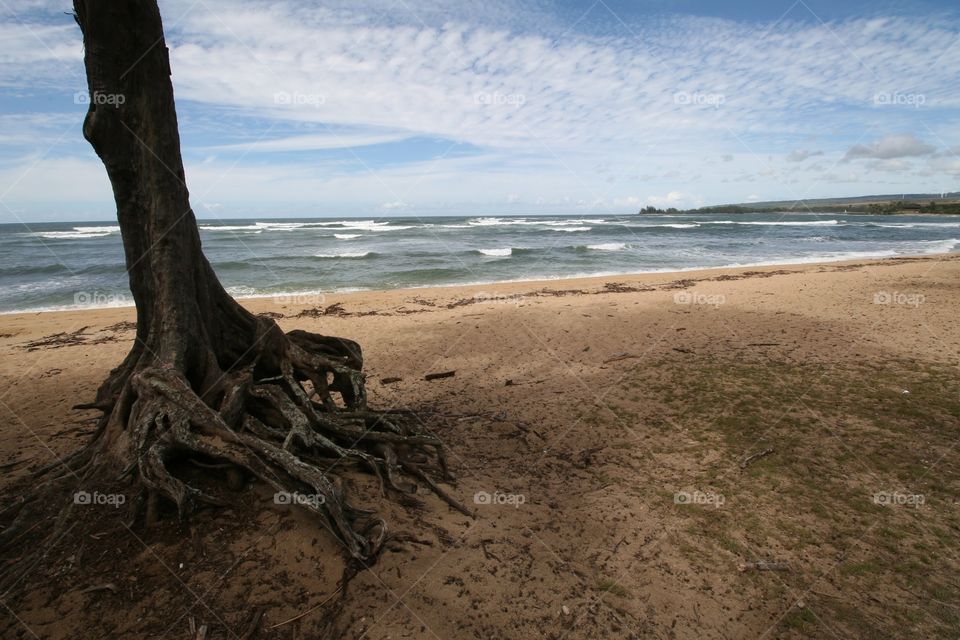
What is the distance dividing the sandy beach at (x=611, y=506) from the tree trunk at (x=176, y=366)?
272mm

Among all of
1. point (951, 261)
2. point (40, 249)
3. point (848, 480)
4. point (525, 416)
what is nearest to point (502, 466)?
point (525, 416)

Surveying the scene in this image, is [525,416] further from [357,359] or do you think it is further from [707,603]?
[707,603]

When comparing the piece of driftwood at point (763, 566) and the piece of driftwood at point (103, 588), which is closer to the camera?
the piece of driftwood at point (103, 588)

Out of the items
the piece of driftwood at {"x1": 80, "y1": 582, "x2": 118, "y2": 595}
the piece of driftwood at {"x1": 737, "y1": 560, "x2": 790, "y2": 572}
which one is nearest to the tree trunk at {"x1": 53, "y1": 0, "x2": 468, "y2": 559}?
the piece of driftwood at {"x1": 80, "y1": 582, "x2": 118, "y2": 595}

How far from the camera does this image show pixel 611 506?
4711 mm

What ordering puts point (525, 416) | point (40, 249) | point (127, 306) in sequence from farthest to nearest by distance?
point (40, 249)
point (127, 306)
point (525, 416)

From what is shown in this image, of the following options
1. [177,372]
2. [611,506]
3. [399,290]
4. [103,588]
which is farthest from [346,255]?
[103,588]

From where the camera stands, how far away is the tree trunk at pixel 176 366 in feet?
12.3

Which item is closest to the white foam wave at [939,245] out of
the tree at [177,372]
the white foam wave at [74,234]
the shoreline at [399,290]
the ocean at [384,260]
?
the ocean at [384,260]

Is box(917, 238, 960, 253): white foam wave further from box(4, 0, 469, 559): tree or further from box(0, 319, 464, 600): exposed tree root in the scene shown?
box(4, 0, 469, 559): tree

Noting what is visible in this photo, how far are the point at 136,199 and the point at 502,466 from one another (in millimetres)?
4279

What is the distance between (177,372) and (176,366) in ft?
0.45

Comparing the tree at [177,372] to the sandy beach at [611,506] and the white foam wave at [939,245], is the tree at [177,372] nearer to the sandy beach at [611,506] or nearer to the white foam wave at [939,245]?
the sandy beach at [611,506]

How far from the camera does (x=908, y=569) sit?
3.86 m
